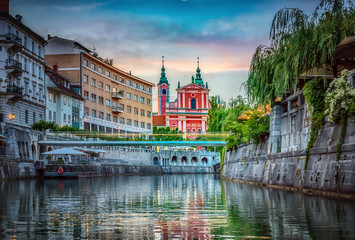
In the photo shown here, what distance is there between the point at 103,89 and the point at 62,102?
23.9 m

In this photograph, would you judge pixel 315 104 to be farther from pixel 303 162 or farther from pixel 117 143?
pixel 117 143

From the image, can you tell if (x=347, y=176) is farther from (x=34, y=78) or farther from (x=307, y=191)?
(x=34, y=78)

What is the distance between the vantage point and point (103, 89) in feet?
341

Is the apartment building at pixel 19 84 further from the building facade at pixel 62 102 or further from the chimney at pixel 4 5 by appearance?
the building facade at pixel 62 102

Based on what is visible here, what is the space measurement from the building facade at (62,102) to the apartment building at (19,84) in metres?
4.86

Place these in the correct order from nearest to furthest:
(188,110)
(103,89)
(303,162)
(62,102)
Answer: (303,162), (62,102), (103,89), (188,110)

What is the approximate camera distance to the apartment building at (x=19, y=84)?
176 feet

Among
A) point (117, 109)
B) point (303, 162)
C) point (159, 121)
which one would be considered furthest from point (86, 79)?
point (159, 121)

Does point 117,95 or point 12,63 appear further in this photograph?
point 117,95

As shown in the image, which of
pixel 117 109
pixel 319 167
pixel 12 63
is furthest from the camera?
pixel 117 109

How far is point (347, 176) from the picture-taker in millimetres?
19672

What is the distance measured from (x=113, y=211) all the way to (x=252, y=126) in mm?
23678

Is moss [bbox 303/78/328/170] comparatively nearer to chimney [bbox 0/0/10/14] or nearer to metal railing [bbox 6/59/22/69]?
metal railing [bbox 6/59/22/69]

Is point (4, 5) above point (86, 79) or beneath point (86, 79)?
above
